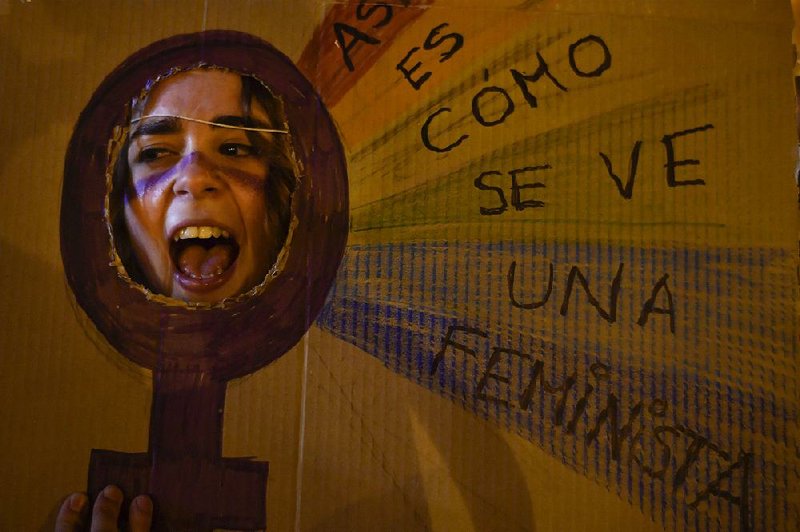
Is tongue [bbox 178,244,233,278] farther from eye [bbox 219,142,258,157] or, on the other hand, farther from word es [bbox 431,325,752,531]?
word es [bbox 431,325,752,531]

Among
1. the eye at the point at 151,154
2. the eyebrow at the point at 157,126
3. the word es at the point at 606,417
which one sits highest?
the eyebrow at the point at 157,126

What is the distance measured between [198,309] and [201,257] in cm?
5

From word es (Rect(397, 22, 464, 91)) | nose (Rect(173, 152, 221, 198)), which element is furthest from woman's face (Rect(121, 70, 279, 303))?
word es (Rect(397, 22, 464, 91))

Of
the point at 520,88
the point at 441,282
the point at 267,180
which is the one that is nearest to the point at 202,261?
the point at 267,180

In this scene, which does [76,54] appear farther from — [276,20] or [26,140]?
[276,20]

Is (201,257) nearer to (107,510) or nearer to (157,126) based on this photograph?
(157,126)

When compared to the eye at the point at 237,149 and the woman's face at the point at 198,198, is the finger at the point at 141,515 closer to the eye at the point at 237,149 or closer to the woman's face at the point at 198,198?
the woman's face at the point at 198,198

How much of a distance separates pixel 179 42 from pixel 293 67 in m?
0.13

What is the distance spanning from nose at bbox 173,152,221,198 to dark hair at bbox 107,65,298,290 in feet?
0.17

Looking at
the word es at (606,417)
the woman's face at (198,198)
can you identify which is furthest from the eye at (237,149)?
the word es at (606,417)

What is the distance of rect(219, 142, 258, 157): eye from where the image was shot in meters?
0.62

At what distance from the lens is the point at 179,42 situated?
0.64 m

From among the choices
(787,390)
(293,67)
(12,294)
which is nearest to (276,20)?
(293,67)

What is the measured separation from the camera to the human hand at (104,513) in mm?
577
